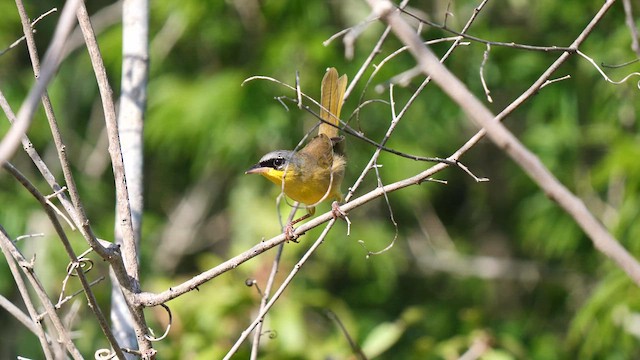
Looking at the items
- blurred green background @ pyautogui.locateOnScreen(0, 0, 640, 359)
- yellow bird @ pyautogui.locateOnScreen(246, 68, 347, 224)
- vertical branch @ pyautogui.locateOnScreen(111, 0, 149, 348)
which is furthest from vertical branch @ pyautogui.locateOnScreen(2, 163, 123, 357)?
blurred green background @ pyautogui.locateOnScreen(0, 0, 640, 359)

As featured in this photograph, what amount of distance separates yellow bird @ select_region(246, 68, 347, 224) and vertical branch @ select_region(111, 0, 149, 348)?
848 millimetres

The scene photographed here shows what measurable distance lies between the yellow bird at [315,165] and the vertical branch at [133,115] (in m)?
0.85

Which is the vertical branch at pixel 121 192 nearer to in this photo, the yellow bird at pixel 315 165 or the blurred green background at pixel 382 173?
the yellow bird at pixel 315 165

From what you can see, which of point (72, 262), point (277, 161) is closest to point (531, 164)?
point (72, 262)

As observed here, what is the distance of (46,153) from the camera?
6.09m

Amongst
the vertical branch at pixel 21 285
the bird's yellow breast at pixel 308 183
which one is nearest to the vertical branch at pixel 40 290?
the vertical branch at pixel 21 285

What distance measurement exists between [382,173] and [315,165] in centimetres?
219

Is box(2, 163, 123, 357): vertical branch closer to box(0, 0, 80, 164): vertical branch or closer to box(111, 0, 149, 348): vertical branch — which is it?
box(111, 0, 149, 348): vertical branch

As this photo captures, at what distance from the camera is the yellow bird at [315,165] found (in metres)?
2.79

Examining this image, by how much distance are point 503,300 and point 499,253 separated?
38 cm

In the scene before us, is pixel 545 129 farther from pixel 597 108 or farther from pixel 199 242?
pixel 199 242


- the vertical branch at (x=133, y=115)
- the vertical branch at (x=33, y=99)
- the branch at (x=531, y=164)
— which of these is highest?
the vertical branch at (x=133, y=115)

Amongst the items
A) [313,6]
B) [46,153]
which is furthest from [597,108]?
[46,153]

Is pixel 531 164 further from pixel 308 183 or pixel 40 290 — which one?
pixel 308 183
